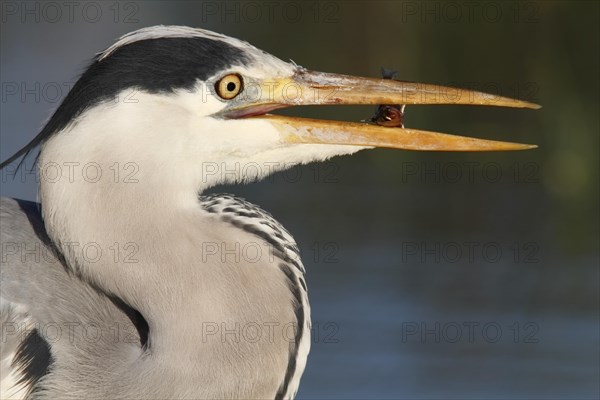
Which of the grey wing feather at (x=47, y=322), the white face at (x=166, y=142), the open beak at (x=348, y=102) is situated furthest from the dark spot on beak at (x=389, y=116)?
the grey wing feather at (x=47, y=322)

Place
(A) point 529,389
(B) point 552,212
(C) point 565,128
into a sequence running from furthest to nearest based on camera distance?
1. (C) point 565,128
2. (B) point 552,212
3. (A) point 529,389

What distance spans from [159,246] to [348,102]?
83 cm

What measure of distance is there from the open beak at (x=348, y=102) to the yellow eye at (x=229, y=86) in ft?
0.12

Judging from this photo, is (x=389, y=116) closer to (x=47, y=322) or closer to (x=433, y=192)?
(x=47, y=322)

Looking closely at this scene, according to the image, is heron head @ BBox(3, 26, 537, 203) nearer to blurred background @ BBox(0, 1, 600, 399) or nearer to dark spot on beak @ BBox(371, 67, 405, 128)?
dark spot on beak @ BBox(371, 67, 405, 128)

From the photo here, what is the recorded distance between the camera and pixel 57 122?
4.07 m

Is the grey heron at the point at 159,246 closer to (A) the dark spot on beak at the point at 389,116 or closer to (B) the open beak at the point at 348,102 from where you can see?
(B) the open beak at the point at 348,102

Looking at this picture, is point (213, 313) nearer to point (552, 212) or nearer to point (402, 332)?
point (402, 332)

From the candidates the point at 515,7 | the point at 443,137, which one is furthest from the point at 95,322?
the point at 515,7

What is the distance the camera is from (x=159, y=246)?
4129mm

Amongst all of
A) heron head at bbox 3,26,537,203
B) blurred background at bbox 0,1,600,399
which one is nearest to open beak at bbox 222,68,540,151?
heron head at bbox 3,26,537,203

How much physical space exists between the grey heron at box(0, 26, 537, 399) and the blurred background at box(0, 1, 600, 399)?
15.4 inches

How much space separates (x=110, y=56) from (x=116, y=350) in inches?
37.0

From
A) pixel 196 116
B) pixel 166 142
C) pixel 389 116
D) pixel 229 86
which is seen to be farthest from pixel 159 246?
pixel 389 116
